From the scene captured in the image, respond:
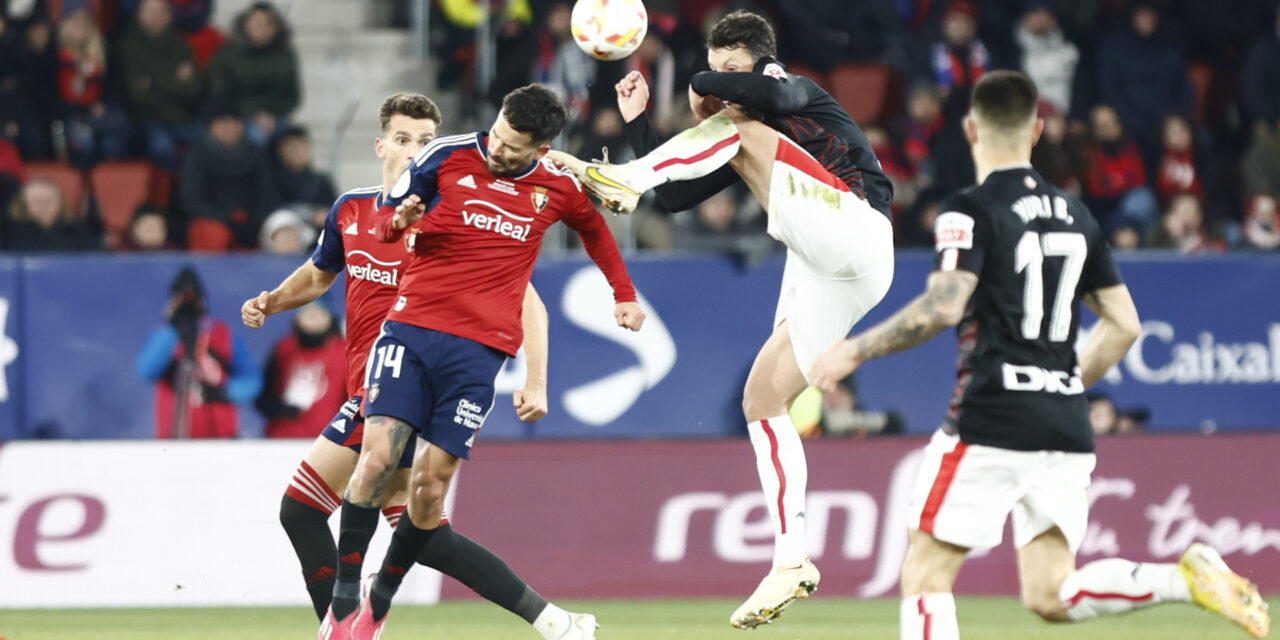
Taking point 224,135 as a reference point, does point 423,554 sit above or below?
below

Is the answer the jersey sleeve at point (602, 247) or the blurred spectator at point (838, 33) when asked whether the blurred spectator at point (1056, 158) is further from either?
the jersey sleeve at point (602, 247)

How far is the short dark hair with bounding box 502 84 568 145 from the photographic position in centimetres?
677

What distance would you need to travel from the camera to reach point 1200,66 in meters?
16.7

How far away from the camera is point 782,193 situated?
698 cm

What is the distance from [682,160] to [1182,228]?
341 inches

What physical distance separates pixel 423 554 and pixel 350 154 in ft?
28.3

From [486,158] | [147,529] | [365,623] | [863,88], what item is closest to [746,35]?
[486,158]

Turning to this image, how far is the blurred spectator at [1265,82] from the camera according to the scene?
1580 centimetres

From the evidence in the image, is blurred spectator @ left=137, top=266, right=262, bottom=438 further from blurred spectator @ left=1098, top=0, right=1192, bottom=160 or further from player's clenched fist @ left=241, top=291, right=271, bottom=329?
blurred spectator @ left=1098, top=0, right=1192, bottom=160

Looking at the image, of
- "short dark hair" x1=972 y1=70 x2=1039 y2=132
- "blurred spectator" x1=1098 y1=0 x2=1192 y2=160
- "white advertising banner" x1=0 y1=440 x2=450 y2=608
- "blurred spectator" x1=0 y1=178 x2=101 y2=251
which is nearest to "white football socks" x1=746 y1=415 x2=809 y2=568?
"short dark hair" x1=972 y1=70 x2=1039 y2=132

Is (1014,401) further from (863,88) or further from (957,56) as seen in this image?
(957,56)

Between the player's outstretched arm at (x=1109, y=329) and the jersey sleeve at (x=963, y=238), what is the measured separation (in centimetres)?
54

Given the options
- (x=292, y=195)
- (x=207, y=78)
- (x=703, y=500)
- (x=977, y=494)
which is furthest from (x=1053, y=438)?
(x=207, y=78)

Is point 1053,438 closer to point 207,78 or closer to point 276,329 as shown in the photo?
point 276,329
